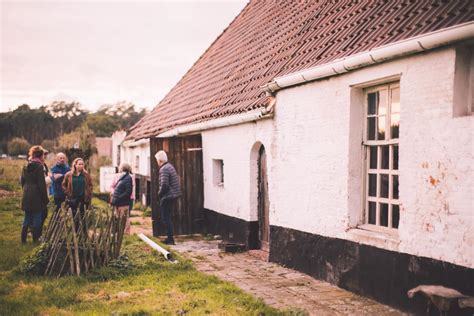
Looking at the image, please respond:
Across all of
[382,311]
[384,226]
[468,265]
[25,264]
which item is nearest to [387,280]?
[382,311]

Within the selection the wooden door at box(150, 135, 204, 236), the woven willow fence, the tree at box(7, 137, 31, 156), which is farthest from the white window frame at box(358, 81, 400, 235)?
the tree at box(7, 137, 31, 156)

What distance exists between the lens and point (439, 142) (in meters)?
5.74

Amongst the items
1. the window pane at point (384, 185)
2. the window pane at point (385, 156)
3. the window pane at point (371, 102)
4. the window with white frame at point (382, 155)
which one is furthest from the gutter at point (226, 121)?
the window pane at point (384, 185)

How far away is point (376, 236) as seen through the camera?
264 inches

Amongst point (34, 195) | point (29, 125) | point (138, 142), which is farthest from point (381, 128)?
point (29, 125)

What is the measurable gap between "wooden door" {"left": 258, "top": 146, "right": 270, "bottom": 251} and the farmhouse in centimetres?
4

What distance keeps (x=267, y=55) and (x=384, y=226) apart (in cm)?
→ 599

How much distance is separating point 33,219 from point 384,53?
8.36m

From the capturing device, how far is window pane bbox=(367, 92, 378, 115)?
7.16m

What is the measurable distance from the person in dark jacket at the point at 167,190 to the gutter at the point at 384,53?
4.05 meters

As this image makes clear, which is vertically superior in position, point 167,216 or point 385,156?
point 385,156

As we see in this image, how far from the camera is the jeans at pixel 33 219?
10969mm

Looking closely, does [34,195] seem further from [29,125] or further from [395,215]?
[29,125]

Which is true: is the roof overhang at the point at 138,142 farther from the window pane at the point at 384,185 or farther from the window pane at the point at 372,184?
the window pane at the point at 384,185
